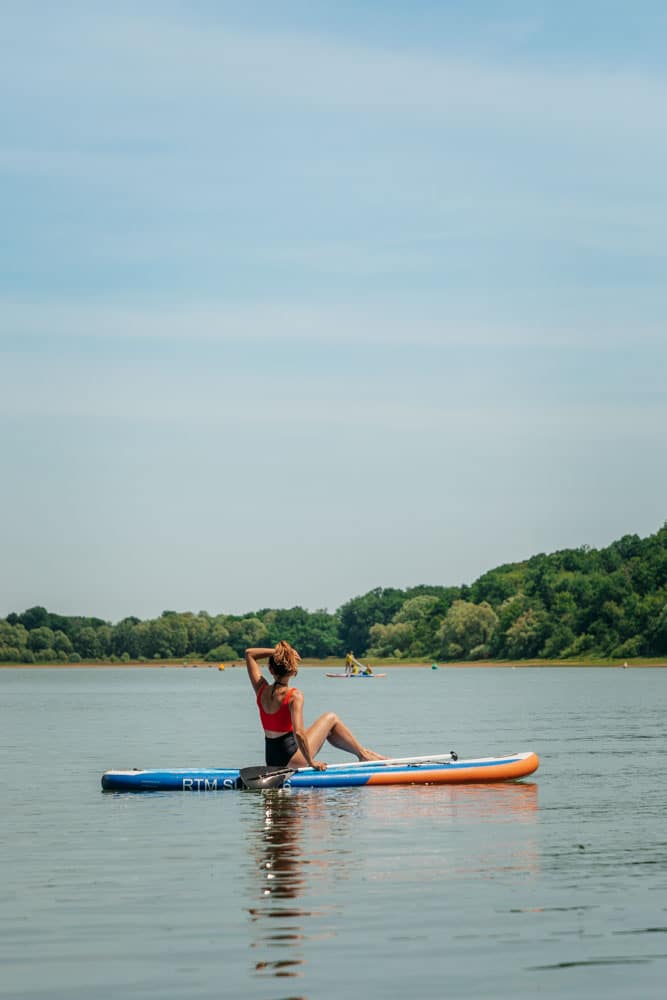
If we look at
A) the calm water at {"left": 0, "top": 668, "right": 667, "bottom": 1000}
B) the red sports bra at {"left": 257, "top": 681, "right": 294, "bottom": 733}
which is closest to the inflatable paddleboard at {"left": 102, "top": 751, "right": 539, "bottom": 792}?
the calm water at {"left": 0, "top": 668, "right": 667, "bottom": 1000}

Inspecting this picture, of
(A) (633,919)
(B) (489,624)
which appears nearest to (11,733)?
(A) (633,919)

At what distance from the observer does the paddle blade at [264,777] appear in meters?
23.0

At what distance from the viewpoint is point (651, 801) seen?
22.6 meters

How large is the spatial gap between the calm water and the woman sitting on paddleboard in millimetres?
682

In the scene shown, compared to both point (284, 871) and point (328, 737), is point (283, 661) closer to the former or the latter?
point (328, 737)

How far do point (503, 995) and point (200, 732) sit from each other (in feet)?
125

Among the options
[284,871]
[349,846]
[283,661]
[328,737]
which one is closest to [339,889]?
[284,871]

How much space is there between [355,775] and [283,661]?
3.22 metres

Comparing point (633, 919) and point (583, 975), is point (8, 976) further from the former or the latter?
point (633, 919)

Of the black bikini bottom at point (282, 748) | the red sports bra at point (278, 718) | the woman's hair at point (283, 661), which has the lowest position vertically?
the black bikini bottom at point (282, 748)

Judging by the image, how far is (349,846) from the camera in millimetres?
17234

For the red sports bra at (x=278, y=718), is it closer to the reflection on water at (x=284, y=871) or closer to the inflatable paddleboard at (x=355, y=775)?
the inflatable paddleboard at (x=355, y=775)

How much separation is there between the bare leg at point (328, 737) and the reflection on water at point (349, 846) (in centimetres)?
64

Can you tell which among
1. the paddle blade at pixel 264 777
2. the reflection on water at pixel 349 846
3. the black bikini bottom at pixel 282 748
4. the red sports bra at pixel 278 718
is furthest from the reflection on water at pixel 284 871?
the red sports bra at pixel 278 718
